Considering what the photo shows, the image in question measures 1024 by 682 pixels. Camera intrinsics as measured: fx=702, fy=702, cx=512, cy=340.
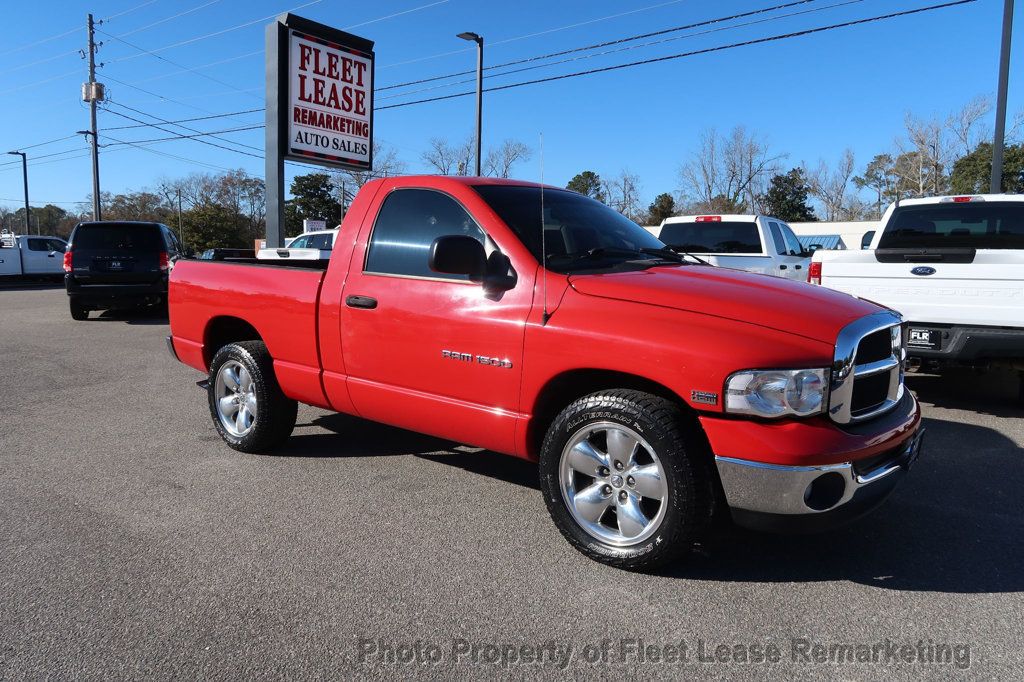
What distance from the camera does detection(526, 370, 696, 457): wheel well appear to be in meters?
3.15

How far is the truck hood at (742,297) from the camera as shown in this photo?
2951mm

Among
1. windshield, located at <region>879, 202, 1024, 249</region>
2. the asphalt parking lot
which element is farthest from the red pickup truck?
windshield, located at <region>879, 202, 1024, 249</region>

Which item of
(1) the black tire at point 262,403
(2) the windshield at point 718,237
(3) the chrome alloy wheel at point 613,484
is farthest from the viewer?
(2) the windshield at point 718,237

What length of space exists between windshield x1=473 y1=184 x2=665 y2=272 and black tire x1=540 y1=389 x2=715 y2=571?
783 millimetres

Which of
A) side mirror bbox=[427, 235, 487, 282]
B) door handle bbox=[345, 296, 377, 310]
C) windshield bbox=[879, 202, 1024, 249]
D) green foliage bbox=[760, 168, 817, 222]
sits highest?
green foliage bbox=[760, 168, 817, 222]

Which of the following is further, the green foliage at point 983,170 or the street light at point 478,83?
the green foliage at point 983,170

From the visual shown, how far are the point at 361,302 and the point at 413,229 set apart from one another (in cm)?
52

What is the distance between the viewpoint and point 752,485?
2.85 m

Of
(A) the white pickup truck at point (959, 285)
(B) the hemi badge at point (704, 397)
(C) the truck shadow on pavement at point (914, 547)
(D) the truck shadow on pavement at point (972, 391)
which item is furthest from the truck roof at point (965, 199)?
(B) the hemi badge at point (704, 397)

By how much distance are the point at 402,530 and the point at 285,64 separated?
7979 mm

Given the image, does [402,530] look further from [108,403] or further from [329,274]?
[108,403]

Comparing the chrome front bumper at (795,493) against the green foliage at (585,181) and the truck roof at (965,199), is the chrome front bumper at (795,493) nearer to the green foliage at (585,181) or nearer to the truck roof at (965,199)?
the truck roof at (965,199)

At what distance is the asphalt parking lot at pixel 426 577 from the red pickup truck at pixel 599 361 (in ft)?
1.23

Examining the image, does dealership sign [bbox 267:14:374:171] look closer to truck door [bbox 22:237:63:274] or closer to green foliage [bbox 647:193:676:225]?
truck door [bbox 22:237:63:274]
